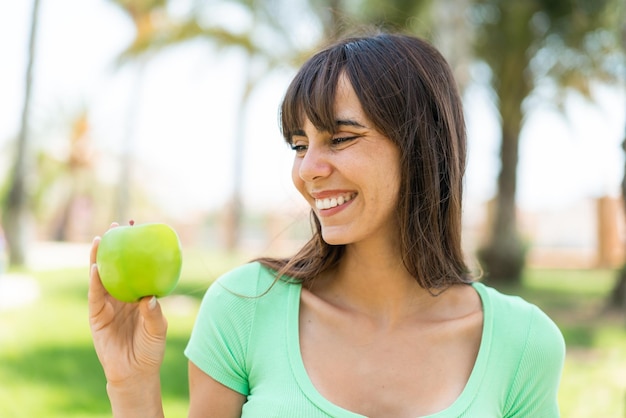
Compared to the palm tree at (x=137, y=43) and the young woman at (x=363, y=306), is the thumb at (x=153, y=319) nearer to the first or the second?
the young woman at (x=363, y=306)

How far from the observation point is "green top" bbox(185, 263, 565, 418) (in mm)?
1806

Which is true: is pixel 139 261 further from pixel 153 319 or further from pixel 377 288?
pixel 377 288

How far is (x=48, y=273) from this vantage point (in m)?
12.6

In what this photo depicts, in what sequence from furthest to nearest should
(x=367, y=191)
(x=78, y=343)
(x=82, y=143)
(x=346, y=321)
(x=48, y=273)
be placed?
(x=82, y=143) → (x=48, y=273) → (x=78, y=343) → (x=346, y=321) → (x=367, y=191)

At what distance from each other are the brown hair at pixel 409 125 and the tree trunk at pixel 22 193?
40.3 ft

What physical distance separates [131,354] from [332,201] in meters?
0.57

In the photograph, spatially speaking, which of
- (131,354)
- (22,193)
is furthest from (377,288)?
(22,193)

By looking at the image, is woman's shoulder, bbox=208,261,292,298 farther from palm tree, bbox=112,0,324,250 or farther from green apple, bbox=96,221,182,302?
palm tree, bbox=112,0,324,250

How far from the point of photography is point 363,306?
6.77 feet

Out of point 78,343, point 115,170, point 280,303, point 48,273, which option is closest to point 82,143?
point 115,170

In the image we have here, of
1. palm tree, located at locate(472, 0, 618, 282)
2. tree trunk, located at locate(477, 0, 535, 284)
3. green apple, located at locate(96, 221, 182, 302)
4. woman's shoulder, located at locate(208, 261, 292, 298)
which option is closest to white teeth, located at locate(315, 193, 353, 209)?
woman's shoulder, located at locate(208, 261, 292, 298)

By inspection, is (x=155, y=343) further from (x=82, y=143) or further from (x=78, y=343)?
(x=82, y=143)

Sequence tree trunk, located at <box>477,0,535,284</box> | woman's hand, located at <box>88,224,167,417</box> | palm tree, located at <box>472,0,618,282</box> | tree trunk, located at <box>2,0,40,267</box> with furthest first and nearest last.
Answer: tree trunk, located at <box>2,0,40,267</box>, tree trunk, located at <box>477,0,535,284</box>, palm tree, located at <box>472,0,618,282</box>, woman's hand, located at <box>88,224,167,417</box>

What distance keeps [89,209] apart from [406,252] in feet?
96.2
